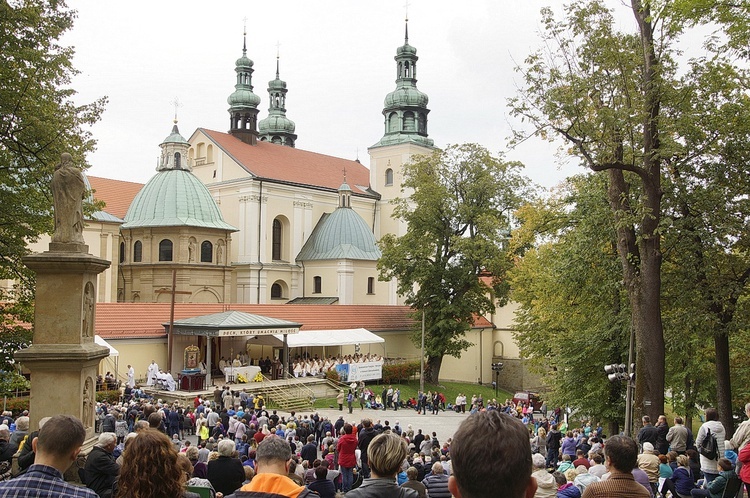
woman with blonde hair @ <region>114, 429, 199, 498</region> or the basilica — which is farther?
the basilica

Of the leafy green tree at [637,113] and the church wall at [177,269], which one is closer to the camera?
the leafy green tree at [637,113]

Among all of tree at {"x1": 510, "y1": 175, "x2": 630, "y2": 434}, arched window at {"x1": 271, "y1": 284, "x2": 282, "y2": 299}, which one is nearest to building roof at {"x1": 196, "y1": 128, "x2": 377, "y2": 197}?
arched window at {"x1": 271, "y1": 284, "x2": 282, "y2": 299}

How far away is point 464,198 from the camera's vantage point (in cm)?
4109

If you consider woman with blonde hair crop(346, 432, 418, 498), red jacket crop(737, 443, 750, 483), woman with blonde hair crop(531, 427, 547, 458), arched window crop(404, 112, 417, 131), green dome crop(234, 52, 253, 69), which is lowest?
woman with blonde hair crop(531, 427, 547, 458)

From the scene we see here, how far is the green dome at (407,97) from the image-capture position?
6506 centimetres

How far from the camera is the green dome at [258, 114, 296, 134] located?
7669 centimetres

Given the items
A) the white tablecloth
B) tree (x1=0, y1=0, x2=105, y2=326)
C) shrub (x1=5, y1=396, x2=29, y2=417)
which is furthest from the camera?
the white tablecloth

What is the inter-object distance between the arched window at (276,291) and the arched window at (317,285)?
275cm

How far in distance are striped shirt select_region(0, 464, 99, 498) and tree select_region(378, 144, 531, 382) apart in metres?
36.5

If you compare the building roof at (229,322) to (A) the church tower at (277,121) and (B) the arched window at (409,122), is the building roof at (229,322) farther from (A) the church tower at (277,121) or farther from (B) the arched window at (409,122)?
(A) the church tower at (277,121)

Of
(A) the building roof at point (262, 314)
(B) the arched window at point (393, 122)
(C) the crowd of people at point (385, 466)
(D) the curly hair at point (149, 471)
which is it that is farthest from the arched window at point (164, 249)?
(D) the curly hair at point (149, 471)

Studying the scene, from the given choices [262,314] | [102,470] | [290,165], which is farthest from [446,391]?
[102,470]

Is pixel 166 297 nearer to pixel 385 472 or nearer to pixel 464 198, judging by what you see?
pixel 464 198

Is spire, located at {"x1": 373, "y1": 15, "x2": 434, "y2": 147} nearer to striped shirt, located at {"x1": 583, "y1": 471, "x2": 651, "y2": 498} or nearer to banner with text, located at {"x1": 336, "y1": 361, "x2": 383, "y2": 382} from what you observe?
banner with text, located at {"x1": 336, "y1": 361, "x2": 383, "y2": 382}
